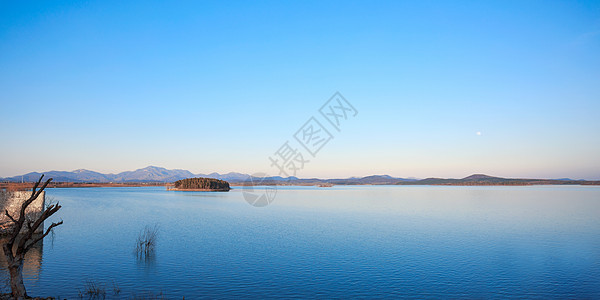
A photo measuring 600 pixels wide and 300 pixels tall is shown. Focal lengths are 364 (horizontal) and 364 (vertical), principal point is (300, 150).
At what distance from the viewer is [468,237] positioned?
2625cm

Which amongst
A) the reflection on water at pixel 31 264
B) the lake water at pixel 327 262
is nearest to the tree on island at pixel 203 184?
the lake water at pixel 327 262

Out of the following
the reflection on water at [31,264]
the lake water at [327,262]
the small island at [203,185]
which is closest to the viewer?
the lake water at [327,262]

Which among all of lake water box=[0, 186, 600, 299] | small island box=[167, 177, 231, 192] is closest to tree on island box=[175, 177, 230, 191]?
small island box=[167, 177, 231, 192]

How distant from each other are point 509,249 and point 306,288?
14.7 metres

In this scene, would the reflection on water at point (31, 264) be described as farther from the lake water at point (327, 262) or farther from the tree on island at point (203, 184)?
the tree on island at point (203, 184)

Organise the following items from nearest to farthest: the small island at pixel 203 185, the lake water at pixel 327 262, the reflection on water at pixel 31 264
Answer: the lake water at pixel 327 262
the reflection on water at pixel 31 264
the small island at pixel 203 185

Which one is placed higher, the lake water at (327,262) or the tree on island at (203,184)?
the tree on island at (203,184)

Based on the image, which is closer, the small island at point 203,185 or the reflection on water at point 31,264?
the reflection on water at point 31,264

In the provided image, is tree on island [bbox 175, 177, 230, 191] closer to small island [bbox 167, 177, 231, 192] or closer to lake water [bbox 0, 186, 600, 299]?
small island [bbox 167, 177, 231, 192]

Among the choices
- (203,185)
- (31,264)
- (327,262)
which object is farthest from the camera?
(203,185)

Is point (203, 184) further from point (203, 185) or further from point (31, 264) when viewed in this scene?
point (31, 264)

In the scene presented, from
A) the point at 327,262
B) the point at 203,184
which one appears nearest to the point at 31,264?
the point at 327,262

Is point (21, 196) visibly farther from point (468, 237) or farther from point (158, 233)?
point (468, 237)

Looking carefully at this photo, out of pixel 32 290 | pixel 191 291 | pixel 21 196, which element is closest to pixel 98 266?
pixel 32 290
